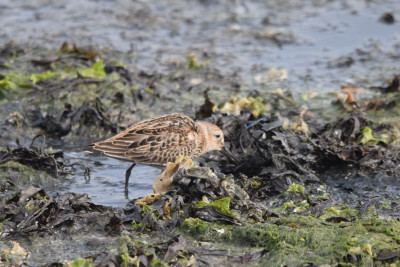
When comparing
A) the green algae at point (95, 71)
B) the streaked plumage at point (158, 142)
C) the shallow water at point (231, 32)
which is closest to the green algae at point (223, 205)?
the streaked plumage at point (158, 142)

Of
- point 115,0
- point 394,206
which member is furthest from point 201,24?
point 394,206

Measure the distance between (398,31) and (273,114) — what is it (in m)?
5.99

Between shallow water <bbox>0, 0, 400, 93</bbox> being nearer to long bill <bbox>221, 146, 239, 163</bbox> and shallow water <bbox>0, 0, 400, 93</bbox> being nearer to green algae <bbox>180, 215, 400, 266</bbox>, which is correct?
long bill <bbox>221, 146, 239, 163</bbox>

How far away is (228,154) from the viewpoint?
783 cm

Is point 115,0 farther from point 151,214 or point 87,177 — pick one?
point 151,214

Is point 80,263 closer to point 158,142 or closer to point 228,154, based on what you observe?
point 158,142

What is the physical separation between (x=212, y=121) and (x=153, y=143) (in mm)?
1412

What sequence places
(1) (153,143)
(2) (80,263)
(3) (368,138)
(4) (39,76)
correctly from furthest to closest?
1. (4) (39,76)
2. (3) (368,138)
3. (1) (153,143)
4. (2) (80,263)

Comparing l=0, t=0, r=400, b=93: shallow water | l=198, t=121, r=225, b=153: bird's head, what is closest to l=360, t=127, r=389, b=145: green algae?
l=198, t=121, r=225, b=153: bird's head

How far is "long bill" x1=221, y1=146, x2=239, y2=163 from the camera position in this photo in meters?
7.70

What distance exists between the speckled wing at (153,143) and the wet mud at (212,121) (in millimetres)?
356

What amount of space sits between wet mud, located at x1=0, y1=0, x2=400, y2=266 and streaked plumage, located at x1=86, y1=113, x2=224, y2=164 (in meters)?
0.34

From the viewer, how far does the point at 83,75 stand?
1015cm

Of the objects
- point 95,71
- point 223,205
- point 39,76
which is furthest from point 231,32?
point 223,205
